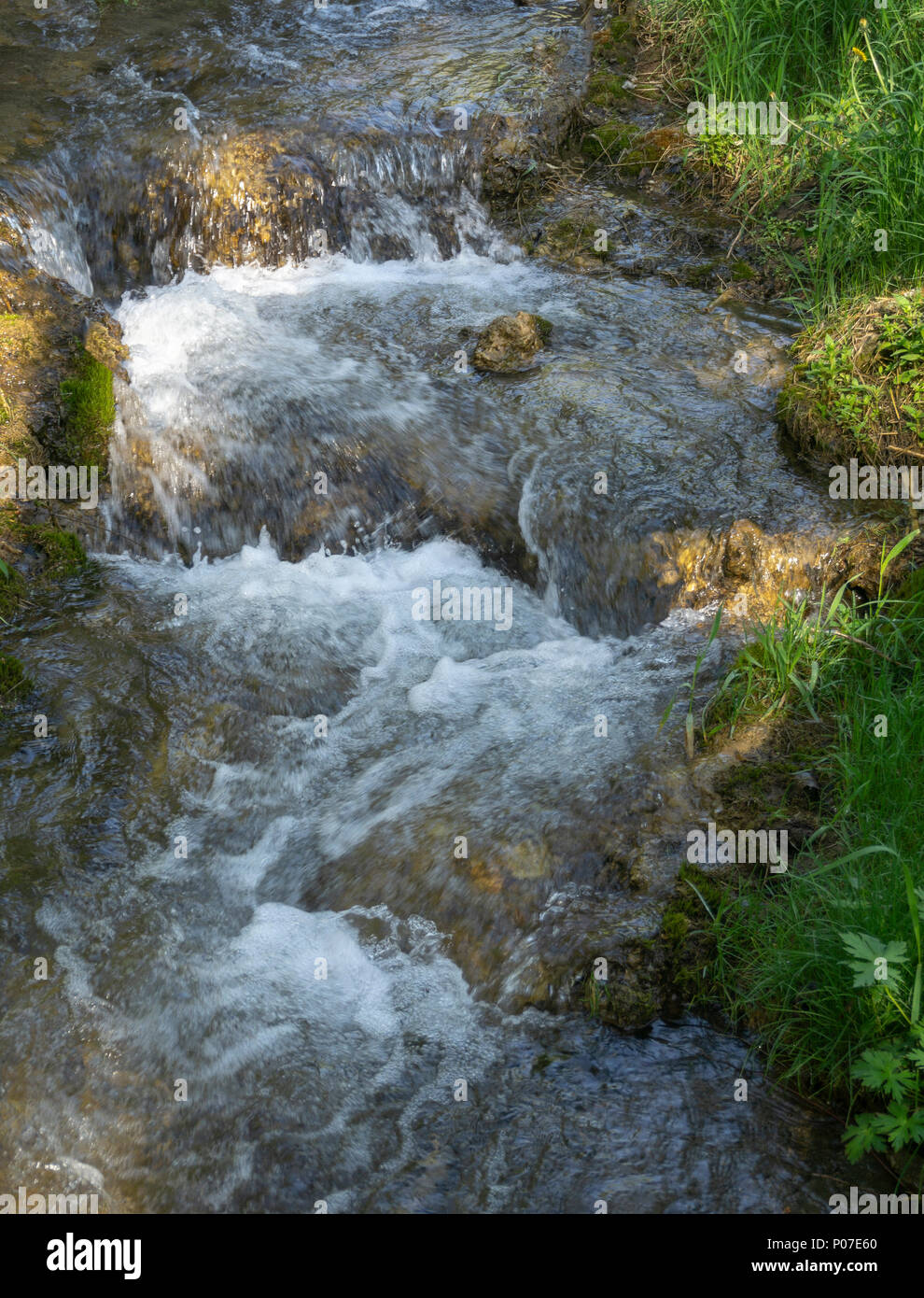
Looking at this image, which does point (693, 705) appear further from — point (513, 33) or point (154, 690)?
point (513, 33)

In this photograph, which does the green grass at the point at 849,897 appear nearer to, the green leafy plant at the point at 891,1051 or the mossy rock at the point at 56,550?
the green leafy plant at the point at 891,1051

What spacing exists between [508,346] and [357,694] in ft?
7.59

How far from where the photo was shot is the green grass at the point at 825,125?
197 inches

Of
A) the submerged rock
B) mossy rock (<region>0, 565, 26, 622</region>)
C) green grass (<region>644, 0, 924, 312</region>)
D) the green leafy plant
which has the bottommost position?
the green leafy plant

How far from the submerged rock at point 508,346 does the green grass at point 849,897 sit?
238 centimetres

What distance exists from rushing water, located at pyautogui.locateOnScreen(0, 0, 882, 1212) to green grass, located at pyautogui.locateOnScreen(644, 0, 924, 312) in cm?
68

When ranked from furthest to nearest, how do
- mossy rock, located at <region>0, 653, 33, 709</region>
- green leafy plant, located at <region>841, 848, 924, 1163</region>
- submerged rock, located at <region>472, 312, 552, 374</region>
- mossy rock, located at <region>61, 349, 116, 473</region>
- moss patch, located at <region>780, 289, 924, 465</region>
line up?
submerged rock, located at <region>472, 312, 552, 374</region> < mossy rock, located at <region>61, 349, 116, 473</region> < moss patch, located at <region>780, 289, 924, 465</region> < mossy rock, located at <region>0, 653, 33, 709</region> < green leafy plant, located at <region>841, 848, 924, 1163</region>

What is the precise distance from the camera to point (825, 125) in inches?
227

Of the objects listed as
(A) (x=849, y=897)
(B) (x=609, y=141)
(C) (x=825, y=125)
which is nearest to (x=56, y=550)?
(A) (x=849, y=897)

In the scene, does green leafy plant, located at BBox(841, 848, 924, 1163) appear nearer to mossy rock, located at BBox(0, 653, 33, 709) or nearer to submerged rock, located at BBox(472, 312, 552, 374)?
mossy rock, located at BBox(0, 653, 33, 709)

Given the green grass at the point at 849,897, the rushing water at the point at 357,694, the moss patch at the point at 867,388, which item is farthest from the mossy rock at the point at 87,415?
the moss patch at the point at 867,388

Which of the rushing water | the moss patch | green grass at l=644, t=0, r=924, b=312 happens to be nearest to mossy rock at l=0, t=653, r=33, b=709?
the rushing water

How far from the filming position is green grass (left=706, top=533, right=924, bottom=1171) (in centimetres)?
272
